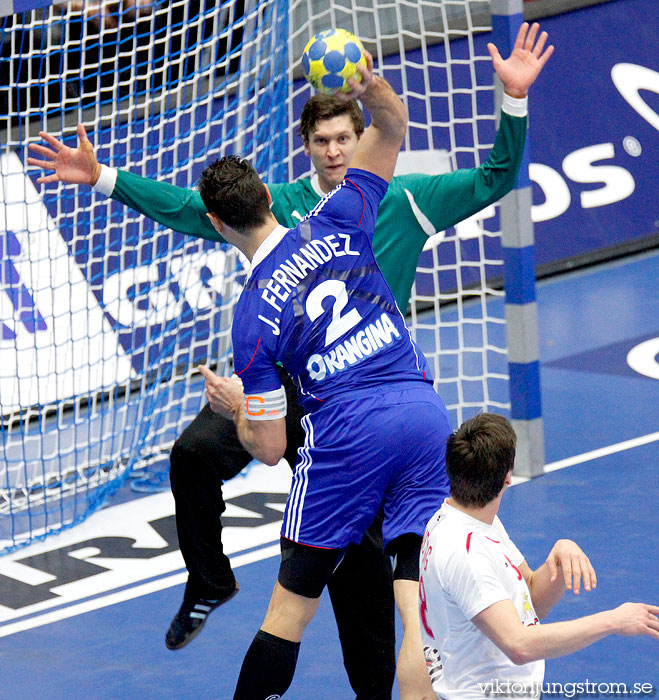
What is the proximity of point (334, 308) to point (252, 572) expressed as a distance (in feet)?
7.91

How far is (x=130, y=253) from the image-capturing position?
325 inches

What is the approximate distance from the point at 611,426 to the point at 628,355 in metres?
1.34

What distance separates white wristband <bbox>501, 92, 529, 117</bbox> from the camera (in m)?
5.55

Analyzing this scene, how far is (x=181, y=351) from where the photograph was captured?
826 centimetres

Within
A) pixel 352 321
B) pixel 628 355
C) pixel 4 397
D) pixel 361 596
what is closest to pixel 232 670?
pixel 361 596

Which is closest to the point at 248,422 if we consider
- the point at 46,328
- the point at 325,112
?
the point at 325,112

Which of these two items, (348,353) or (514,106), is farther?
(514,106)

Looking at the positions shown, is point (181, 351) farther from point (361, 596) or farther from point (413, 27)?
point (361, 596)

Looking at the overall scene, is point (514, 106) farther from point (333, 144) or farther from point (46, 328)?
point (46, 328)

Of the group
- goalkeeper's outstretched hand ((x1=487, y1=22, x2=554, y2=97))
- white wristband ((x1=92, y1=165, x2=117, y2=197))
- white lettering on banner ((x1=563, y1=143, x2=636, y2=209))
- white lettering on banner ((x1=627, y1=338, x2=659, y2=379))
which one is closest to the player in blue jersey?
white wristband ((x1=92, y1=165, x2=117, y2=197))

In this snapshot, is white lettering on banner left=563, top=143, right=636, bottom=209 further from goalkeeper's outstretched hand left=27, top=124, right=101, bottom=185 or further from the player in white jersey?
the player in white jersey

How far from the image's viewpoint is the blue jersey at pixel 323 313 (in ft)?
13.4

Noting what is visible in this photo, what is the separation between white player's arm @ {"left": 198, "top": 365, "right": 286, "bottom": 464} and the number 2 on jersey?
1.01 feet

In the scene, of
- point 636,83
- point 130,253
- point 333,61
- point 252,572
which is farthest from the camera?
point 636,83
